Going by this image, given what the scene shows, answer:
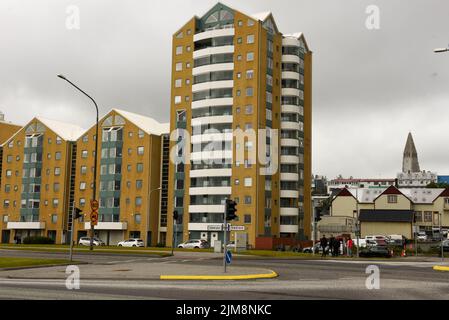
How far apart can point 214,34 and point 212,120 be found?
521 inches

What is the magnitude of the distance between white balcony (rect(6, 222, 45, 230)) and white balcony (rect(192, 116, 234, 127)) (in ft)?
105

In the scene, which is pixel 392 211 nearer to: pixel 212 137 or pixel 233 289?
pixel 212 137

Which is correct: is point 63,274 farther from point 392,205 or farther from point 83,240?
point 392,205

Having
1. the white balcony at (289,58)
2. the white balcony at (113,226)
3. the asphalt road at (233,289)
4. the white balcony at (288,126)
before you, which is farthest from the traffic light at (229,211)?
the white balcony at (113,226)

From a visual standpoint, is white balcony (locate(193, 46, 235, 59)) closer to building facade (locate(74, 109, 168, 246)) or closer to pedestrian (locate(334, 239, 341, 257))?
building facade (locate(74, 109, 168, 246))

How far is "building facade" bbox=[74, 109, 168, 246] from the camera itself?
91.9 metres

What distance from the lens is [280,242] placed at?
271ft

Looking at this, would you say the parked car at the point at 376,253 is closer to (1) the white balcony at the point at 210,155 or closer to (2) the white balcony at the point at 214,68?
(1) the white balcony at the point at 210,155

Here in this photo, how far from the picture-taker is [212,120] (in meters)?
86.9

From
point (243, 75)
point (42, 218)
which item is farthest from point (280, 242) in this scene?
point (42, 218)

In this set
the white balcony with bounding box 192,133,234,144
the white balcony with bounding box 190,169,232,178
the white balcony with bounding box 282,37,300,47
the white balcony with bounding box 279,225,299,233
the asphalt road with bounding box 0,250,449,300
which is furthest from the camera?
the white balcony with bounding box 282,37,300,47

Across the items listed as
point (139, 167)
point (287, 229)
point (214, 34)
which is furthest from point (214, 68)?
point (287, 229)

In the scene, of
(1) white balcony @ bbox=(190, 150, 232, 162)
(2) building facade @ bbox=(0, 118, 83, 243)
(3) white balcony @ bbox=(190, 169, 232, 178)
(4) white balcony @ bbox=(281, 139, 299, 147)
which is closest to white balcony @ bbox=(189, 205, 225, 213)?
(3) white balcony @ bbox=(190, 169, 232, 178)
